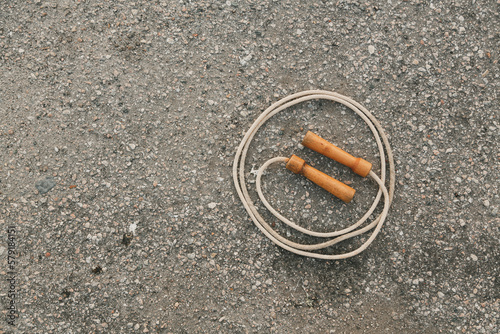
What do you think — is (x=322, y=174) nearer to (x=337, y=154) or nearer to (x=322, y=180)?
(x=322, y=180)

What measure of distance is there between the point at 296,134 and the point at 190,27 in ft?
3.97

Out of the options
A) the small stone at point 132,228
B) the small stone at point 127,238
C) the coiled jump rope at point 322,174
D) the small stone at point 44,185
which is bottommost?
the small stone at point 127,238

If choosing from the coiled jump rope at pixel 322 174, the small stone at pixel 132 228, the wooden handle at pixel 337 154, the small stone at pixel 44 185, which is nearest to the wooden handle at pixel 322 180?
the coiled jump rope at pixel 322 174

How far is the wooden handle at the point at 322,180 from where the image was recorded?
2232 millimetres

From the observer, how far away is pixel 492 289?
2314 mm

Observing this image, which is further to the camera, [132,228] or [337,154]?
[132,228]

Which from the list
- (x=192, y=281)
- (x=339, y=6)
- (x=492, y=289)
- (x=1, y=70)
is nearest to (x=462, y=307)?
(x=492, y=289)

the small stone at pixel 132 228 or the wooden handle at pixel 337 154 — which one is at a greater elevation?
the wooden handle at pixel 337 154

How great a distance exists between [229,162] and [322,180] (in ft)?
2.35

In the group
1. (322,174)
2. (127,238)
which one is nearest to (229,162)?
(322,174)

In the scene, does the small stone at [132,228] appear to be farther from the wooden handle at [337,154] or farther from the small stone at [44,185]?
the wooden handle at [337,154]

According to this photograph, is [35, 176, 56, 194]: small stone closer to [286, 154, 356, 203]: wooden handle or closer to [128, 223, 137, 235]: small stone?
[128, 223, 137, 235]: small stone

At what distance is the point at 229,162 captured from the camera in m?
2.45

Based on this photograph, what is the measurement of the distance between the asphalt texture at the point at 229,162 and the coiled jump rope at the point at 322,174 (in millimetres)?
87
